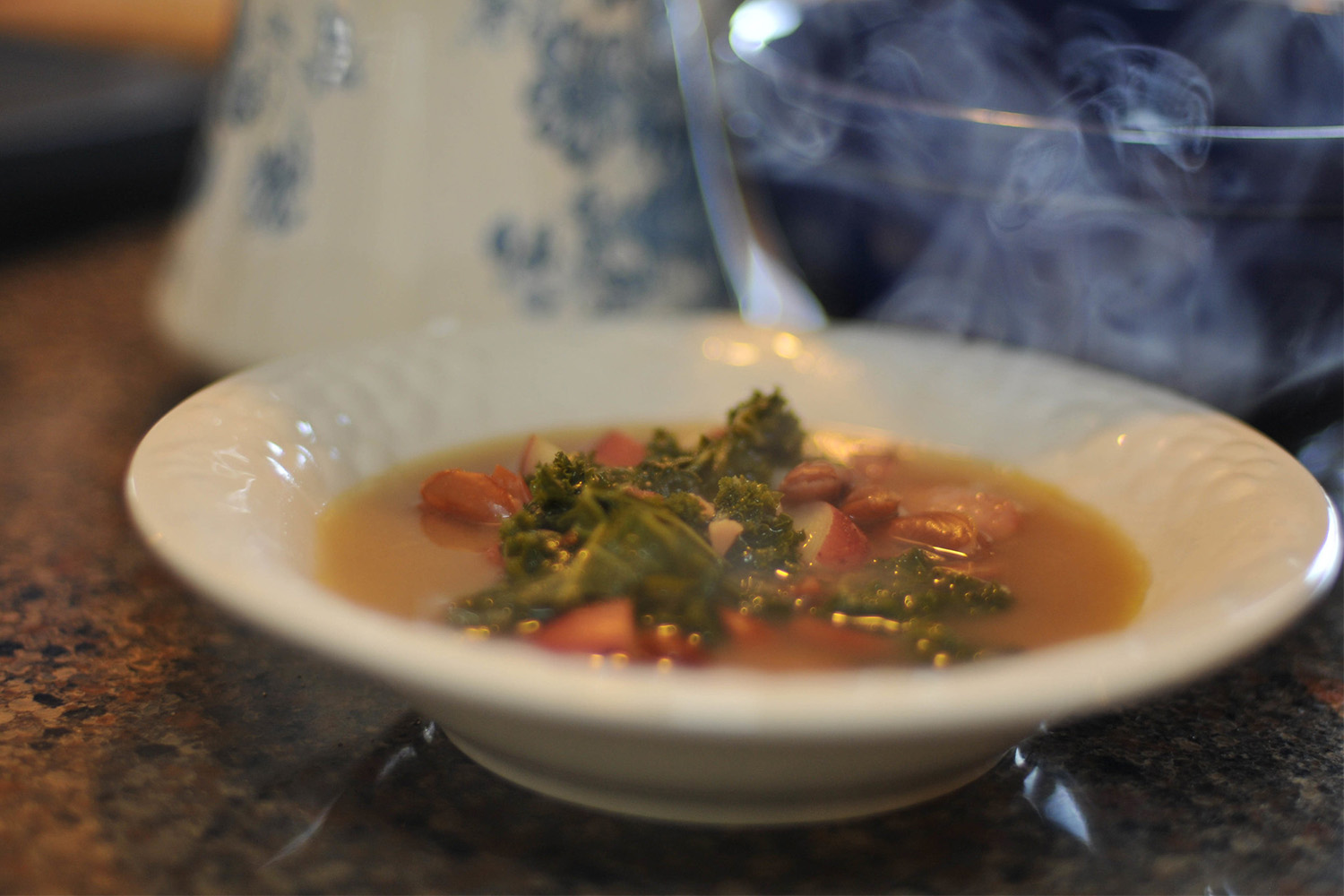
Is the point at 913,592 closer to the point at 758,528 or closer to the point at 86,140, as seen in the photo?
the point at 758,528

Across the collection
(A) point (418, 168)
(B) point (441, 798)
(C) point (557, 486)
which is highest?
(A) point (418, 168)

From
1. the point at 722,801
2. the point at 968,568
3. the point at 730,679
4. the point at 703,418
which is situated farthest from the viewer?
the point at 703,418

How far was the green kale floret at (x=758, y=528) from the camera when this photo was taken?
0.93m

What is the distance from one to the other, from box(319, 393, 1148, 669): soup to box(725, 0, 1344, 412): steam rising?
9.3 inches

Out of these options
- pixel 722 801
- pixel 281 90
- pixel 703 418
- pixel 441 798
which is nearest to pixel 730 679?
pixel 722 801

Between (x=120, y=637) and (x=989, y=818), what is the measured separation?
0.75 metres

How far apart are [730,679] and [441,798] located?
31 cm

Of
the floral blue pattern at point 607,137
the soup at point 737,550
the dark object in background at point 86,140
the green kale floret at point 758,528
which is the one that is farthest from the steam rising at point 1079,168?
the dark object in background at point 86,140

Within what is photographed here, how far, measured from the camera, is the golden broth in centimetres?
88

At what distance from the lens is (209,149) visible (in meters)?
1.54

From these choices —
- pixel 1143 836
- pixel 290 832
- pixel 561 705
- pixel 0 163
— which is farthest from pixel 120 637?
pixel 0 163

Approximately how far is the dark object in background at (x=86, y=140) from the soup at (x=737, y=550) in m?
1.38

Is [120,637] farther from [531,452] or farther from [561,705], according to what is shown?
[561,705]

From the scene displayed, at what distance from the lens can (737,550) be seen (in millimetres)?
936
